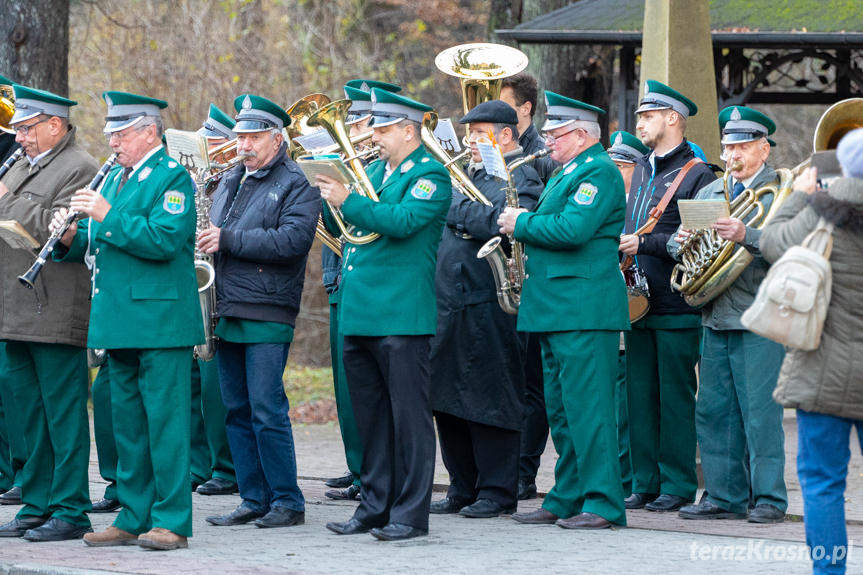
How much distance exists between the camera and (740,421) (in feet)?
26.4

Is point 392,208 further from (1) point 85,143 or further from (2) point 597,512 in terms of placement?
(1) point 85,143

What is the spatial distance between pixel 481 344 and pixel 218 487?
86.1 inches

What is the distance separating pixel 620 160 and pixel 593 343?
6.20 ft

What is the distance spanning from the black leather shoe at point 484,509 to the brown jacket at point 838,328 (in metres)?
2.61

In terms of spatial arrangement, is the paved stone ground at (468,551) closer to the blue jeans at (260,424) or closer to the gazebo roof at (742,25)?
the blue jeans at (260,424)

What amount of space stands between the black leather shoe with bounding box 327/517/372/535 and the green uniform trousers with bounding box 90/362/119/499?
1.62m

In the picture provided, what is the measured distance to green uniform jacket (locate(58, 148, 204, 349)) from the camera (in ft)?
22.6

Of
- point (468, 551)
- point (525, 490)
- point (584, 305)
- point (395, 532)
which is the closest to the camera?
point (468, 551)

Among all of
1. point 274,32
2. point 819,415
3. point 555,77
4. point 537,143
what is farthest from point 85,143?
point 819,415

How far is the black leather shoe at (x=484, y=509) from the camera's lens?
26.4 feet

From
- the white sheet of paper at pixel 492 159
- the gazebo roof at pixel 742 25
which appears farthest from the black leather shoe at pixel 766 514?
the gazebo roof at pixel 742 25

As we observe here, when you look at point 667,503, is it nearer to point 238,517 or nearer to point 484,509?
point 484,509

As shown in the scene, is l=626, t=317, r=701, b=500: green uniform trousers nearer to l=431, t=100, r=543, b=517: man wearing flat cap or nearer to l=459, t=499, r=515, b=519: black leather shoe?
l=431, t=100, r=543, b=517: man wearing flat cap

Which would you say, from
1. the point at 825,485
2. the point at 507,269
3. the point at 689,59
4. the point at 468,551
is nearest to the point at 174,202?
the point at 507,269
